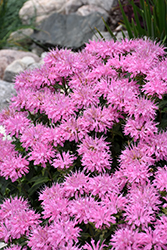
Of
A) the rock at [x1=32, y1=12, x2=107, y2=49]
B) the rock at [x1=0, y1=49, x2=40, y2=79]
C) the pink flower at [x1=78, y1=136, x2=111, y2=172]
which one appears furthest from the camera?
the rock at [x1=32, y1=12, x2=107, y2=49]

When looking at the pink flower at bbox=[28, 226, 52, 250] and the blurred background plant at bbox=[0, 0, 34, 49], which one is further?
the blurred background plant at bbox=[0, 0, 34, 49]

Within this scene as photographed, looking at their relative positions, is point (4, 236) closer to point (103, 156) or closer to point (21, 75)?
point (103, 156)

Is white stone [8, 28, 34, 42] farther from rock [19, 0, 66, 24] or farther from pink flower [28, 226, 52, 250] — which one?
pink flower [28, 226, 52, 250]

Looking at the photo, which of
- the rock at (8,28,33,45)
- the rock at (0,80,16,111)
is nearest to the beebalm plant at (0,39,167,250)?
the rock at (0,80,16,111)

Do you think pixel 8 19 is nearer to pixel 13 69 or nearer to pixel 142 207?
pixel 13 69

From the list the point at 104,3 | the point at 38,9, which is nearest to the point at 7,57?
the point at 38,9

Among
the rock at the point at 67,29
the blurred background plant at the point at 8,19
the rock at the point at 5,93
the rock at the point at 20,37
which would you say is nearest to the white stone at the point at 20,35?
the rock at the point at 20,37

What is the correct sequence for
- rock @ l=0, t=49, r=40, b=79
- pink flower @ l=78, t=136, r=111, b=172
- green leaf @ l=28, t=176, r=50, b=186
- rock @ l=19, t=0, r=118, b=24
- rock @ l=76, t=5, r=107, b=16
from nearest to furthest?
pink flower @ l=78, t=136, r=111, b=172
green leaf @ l=28, t=176, r=50, b=186
rock @ l=0, t=49, r=40, b=79
rock @ l=76, t=5, r=107, b=16
rock @ l=19, t=0, r=118, b=24

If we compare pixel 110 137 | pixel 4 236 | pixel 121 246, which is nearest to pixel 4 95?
pixel 110 137
